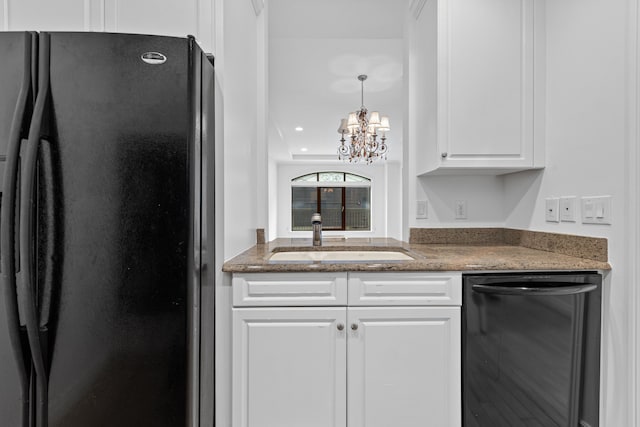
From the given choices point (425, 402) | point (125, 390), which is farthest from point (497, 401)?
point (125, 390)

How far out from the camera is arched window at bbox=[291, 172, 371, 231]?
9.48 metres

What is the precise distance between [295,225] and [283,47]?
6.85 m

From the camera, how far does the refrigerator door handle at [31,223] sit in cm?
104

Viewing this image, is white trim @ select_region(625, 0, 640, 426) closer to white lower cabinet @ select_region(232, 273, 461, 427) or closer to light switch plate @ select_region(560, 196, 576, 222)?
light switch plate @ select_region(560, 196, 576, 222)

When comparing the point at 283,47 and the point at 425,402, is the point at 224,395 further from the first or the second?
the point at 283,47

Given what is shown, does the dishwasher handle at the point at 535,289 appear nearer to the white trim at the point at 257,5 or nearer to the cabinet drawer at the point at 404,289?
the cabinet drawer at the point at 404,289

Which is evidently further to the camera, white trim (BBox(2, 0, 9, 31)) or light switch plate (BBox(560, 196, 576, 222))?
light switch plate (BBox(560, 196, 576, 222))

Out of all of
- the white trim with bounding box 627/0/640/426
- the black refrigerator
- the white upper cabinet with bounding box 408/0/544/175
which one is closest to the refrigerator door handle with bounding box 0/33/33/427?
the black refrigerator

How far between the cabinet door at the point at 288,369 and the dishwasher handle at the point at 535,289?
615mm

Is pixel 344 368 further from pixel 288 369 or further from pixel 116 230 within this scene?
pixel 116 230

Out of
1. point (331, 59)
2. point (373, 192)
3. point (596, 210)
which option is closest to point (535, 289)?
point (596, 210)

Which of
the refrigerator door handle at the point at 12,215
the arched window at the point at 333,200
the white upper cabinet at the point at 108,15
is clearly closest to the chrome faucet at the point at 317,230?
the white upper cabinet at the point at 108,15

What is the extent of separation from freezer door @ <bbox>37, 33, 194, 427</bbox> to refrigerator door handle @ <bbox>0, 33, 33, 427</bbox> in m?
0.07

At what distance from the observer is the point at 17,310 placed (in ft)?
3.48
